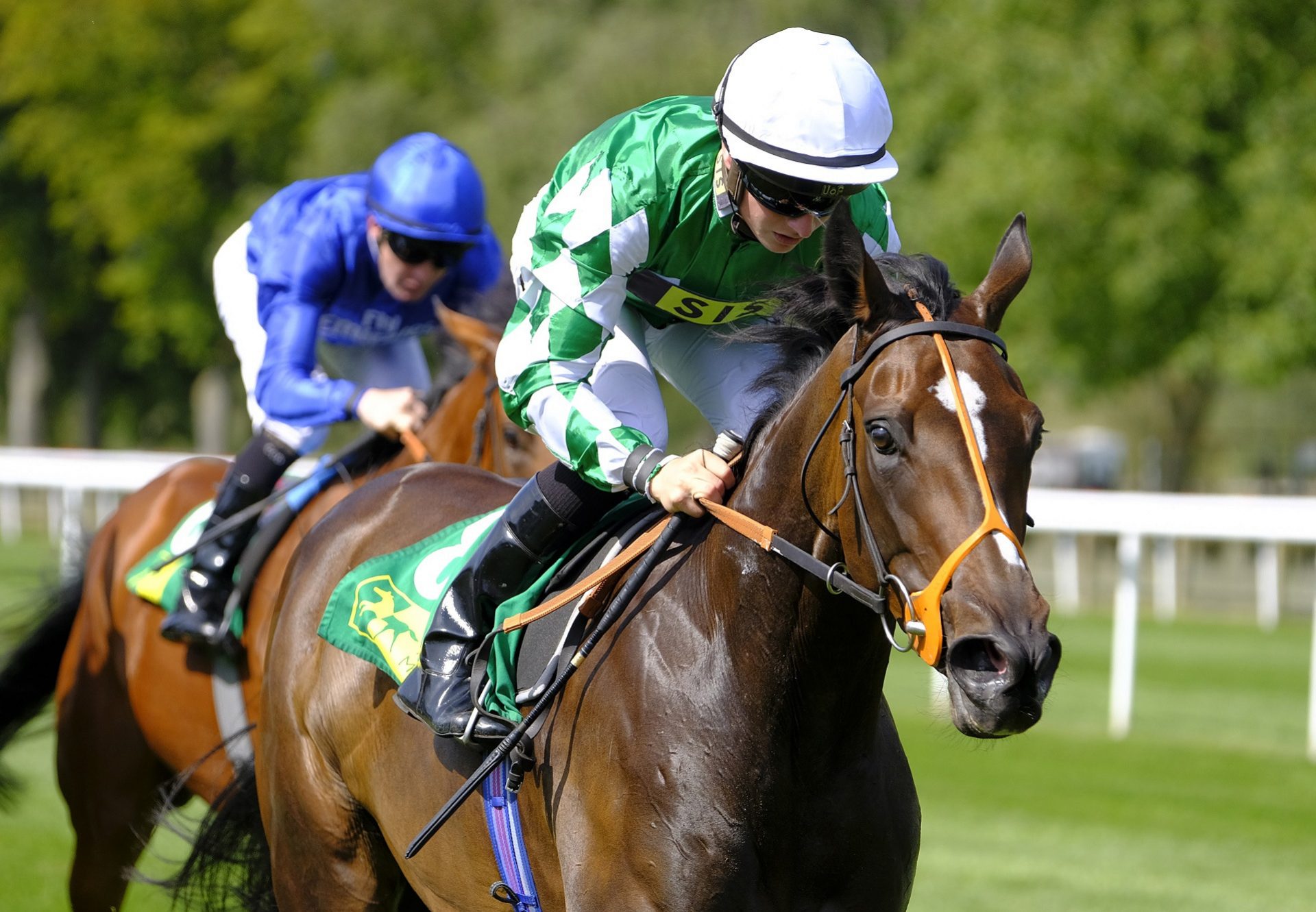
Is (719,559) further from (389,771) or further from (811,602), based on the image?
(389,771)

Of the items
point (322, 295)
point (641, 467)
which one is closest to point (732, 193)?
point (641, 467)

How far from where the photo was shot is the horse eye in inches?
98.5

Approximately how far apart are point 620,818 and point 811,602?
0.50 m

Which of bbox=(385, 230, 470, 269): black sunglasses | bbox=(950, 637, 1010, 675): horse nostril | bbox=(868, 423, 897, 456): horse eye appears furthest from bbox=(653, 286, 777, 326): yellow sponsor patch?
bbox=(385, 230, 470, 269): black sunglasses

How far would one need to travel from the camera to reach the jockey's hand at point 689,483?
290 centimetres

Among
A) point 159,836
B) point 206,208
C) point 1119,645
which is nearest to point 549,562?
point 159,836

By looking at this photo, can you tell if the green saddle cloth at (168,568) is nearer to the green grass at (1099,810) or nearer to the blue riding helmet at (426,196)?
the green grass at (1099,810)

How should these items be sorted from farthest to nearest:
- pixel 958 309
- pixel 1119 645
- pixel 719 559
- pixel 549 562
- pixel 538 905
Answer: pixel 1119 645 → pixel 549 562 → pixel 538 905 → pixel 719 559 → pixel 958 309

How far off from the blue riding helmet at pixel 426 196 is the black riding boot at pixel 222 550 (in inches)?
31.6

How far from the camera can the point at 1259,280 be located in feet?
58.4

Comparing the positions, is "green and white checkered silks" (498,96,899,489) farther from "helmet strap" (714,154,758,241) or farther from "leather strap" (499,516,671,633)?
"leather strap" (499,516,671,633)

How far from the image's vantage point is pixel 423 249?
17.1ft

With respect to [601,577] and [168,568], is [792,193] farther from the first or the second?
[168,568]

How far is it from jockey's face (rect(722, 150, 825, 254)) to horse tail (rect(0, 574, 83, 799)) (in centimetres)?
347
